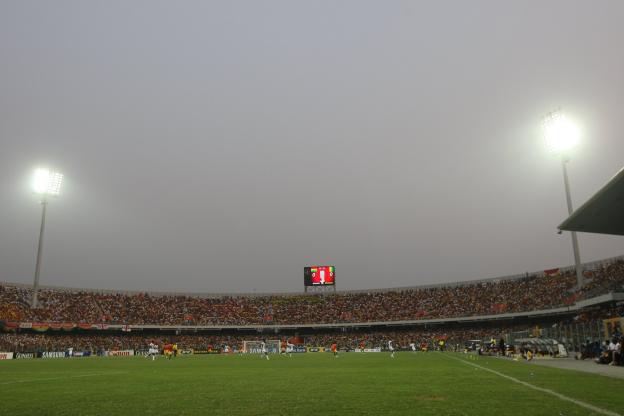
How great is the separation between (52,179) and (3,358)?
1048 inches

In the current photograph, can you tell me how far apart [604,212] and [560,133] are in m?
32.0

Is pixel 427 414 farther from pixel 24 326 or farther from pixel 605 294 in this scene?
pixel 24 326

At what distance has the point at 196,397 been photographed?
42.4 ft

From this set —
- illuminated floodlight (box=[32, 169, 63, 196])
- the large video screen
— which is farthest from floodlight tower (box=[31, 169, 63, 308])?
the large video screen

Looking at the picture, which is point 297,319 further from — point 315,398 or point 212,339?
point 315,398

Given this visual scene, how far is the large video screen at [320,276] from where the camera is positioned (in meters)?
87.1

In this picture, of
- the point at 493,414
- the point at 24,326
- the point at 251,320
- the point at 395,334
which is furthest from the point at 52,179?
the point at 493,414

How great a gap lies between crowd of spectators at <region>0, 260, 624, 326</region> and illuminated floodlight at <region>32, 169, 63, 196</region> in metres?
15.3

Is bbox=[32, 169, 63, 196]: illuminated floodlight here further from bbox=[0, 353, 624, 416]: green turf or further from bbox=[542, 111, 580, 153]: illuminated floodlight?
bbox=[542, 111, 580, 153]: illuminated floodlight

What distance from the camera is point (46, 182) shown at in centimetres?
6581

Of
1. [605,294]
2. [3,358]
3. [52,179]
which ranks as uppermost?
[52,179]

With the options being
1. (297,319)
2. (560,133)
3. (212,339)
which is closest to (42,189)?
(212,339)

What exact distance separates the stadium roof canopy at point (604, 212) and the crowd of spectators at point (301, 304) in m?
47.0

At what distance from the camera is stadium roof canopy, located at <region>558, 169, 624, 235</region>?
11.7 meters
